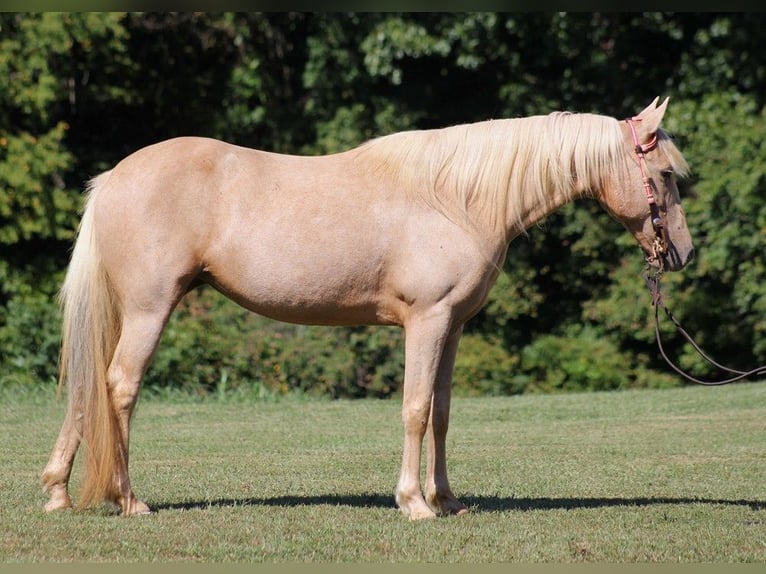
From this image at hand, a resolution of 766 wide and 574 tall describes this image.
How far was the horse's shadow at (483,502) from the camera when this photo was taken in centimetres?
617

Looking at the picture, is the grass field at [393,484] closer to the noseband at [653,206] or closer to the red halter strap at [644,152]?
the noseband at [653,206]

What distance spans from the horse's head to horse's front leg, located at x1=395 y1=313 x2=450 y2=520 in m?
1.18

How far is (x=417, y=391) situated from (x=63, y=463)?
6.27ft

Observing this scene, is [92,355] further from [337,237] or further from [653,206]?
[653,206]

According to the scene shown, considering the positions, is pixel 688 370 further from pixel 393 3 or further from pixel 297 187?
pixel 297 187

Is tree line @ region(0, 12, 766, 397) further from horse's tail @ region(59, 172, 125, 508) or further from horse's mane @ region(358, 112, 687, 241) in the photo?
horse's mane @ region(358, 112, 687, 241)

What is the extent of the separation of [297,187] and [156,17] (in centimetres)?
1208

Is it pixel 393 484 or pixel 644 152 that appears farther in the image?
pixel 393 484

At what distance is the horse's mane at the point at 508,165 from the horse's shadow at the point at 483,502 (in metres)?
1.56

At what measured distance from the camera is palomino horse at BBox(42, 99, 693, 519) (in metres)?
5.80

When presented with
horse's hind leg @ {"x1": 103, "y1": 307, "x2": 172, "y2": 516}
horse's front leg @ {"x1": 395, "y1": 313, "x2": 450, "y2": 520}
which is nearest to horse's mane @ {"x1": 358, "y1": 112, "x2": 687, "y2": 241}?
horse's front leg @ {"x1": 395, "y1": 313, "x2": 450, "y2": 520}

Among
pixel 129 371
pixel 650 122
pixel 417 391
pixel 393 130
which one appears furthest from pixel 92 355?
pixel 393 130

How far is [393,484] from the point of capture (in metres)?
7.01

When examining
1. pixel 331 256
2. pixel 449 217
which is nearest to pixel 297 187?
pixel 331 256
